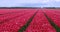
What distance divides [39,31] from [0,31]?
25.9 inches

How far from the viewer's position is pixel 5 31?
3262mm

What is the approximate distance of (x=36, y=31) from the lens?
3377 millimetres

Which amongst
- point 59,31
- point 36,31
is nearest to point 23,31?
point 36,31

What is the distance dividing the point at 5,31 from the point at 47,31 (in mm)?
711

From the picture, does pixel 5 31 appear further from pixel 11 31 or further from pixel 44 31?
pixel 44 31

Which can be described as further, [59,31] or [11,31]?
[59,31]

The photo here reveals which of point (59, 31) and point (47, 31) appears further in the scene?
point (59, 31)

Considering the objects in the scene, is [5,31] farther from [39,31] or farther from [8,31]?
[39,31]

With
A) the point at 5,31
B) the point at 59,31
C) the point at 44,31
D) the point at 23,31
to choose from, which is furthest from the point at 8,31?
the point at 59,31

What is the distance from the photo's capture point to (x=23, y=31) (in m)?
3.53

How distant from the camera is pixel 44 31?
3.36 meters

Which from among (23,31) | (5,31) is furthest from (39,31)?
(5,31)

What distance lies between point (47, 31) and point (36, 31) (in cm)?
19

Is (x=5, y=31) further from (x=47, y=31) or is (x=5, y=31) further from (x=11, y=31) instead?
(x=47, y=31)
